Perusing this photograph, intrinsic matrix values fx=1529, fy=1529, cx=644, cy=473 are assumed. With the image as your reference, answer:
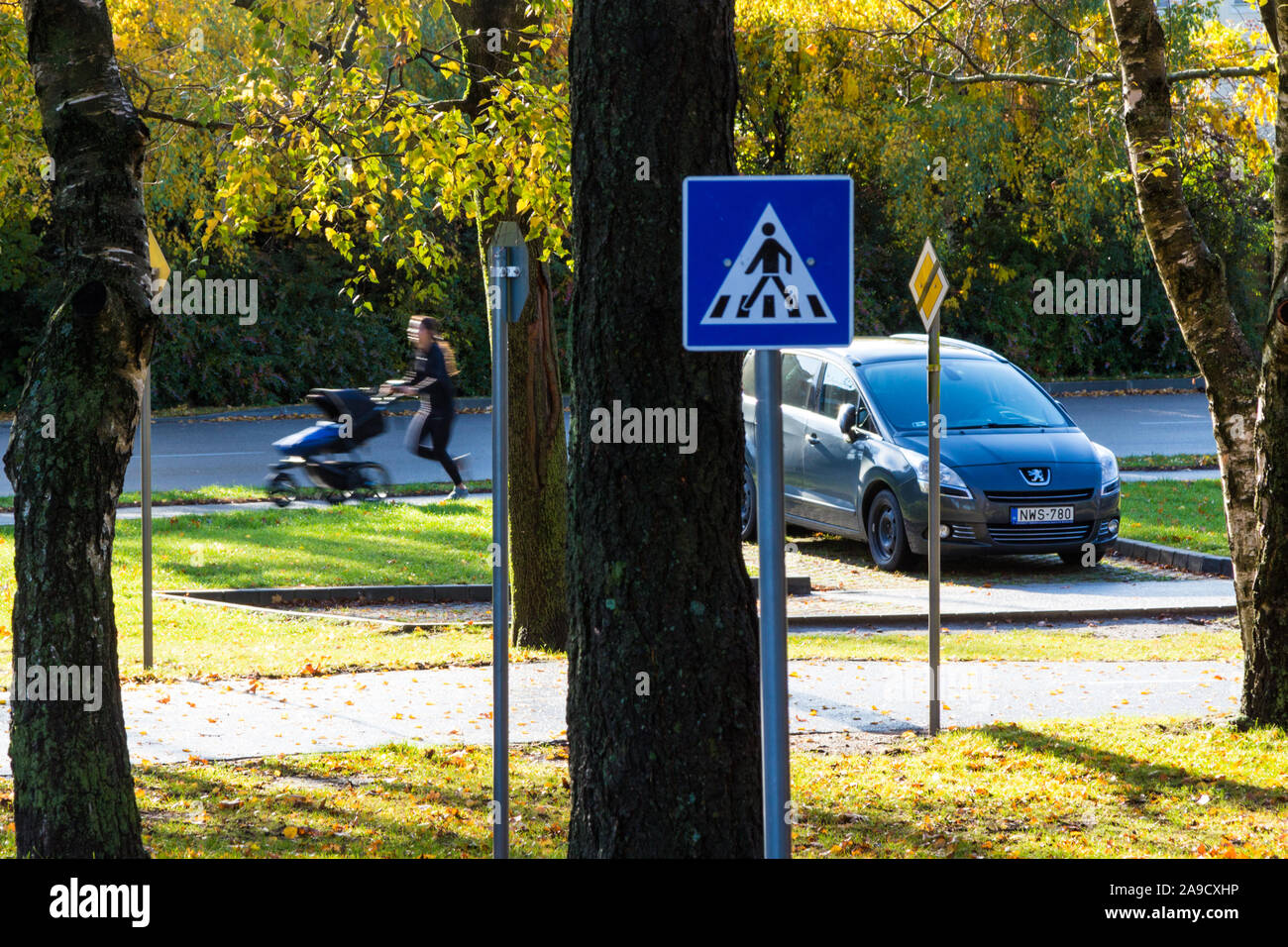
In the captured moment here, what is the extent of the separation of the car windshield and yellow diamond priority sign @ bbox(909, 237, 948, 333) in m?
5.77

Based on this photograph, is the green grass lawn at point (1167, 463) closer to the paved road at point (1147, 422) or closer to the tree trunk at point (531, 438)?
the paved road at point (1147, 422)

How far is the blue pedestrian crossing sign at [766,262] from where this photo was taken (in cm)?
Answer: 417

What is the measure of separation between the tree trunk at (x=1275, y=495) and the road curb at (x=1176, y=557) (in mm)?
6161

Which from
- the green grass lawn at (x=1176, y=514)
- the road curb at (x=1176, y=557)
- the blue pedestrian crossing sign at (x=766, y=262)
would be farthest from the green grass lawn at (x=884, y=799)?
the green grass lawn at (x=1176, y=514)

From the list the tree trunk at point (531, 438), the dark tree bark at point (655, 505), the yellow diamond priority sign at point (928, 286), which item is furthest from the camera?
the tree trunk at point (531, 438)

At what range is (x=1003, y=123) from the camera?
29.2 m

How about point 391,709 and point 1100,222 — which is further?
point 1100,222

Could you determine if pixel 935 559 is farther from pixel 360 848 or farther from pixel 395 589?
pixel 395 589

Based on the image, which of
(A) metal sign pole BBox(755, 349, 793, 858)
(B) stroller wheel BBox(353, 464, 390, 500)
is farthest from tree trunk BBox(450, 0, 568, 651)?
(B) stroller wheel BBox(353, 464, 390, 500)

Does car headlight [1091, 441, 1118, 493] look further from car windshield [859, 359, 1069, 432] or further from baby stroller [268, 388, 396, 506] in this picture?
baby stroller [268, 388, 396, 506]

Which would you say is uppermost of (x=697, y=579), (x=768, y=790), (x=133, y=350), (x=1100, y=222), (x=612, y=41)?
(x=1100, y=222)

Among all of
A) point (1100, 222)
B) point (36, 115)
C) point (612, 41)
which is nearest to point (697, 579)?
point (612, 41)

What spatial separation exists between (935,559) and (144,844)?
175 inches

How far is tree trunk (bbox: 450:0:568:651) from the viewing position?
33.4ft
